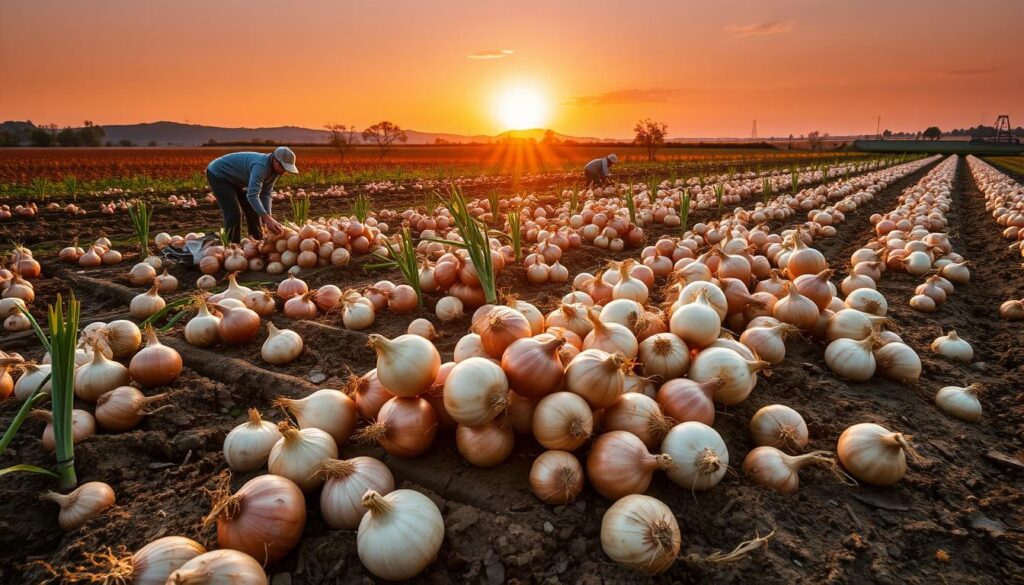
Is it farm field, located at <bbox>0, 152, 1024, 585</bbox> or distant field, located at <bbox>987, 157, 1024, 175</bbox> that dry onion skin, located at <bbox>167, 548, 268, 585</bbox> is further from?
distant field, located at <bbox>987, 157, 1024, 175</bbox>

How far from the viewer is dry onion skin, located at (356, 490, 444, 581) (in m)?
1.52

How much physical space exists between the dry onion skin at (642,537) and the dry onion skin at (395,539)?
59cm

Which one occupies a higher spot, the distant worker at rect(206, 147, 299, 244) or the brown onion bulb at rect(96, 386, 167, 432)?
the distant worker at rect(206, 147, 299, 244)

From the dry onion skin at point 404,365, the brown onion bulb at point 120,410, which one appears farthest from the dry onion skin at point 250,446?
the brown onion bulb at point 120,410

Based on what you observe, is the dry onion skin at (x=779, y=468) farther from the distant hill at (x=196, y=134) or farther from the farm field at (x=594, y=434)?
the distant hill at (x=196, y=134)

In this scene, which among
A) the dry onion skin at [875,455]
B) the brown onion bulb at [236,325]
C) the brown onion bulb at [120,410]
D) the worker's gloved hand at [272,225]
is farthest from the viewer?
the worker's gloved hand at [272,225]

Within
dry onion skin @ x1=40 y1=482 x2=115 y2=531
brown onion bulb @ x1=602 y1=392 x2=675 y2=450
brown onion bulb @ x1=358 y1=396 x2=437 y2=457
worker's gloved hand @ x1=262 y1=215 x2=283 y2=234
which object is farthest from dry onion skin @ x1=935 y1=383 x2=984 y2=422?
worker's gloved hand @ x1=262 y1=215 x2=283 y2=234

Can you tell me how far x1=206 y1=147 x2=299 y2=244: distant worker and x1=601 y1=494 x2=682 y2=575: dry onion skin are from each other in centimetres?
583

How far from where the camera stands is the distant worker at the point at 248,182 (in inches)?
254

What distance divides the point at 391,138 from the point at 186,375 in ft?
203

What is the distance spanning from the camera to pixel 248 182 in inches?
271

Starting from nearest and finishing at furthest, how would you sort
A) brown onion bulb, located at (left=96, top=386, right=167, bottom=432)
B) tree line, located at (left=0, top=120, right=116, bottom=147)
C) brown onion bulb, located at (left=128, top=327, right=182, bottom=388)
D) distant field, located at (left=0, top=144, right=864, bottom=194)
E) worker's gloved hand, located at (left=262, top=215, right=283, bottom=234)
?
brown onion bulb, located at (left=96, top=386, right=167, bottom=432), brown onion bulb, located at (left=128, top=327, right=182, bottom=388), worker's gloved hand, located at (left=262, top=215, right=283, bottom=234), distant field, located at (left=0, top=144, right=864, bottom=194), tree line, located at (left=0, top=120, right=116, bottom=147)

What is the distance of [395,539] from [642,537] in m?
0.79

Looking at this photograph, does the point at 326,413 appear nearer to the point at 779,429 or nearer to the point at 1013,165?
the point at 779,429
